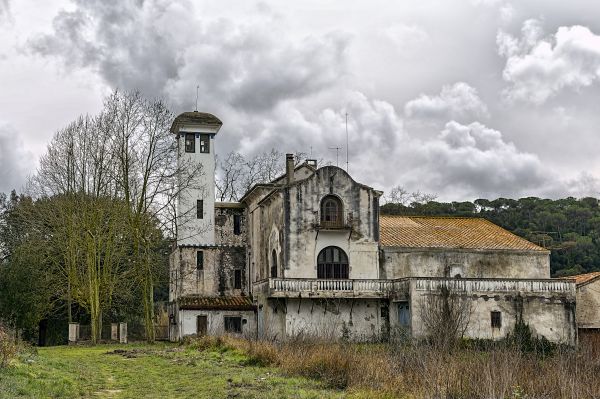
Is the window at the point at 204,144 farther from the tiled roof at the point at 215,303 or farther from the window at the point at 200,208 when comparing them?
the tiled roof at the point at 215,303

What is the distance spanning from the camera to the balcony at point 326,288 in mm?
39812

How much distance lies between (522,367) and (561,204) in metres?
74.5

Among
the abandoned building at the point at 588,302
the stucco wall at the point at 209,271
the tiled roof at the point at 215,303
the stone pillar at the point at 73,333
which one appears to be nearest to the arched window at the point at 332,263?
the tiled roof at the point at 215,303

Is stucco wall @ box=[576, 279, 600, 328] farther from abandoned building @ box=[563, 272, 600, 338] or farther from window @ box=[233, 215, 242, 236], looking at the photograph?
A: window @ box=[233, 215, 242, 236]

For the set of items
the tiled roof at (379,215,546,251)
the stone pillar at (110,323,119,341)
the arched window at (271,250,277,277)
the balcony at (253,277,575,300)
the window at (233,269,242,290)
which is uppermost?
the tiled roof at (379,215,546,251)

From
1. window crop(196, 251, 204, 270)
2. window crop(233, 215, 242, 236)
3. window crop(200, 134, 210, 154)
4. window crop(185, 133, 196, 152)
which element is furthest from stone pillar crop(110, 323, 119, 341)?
window crop(200, 134, 210, 154)

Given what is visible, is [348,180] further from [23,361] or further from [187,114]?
[23,361]

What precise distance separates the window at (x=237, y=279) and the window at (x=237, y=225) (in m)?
2.87

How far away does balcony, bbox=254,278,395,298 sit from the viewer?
39812mm

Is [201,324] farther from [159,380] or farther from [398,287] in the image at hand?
[159,380]

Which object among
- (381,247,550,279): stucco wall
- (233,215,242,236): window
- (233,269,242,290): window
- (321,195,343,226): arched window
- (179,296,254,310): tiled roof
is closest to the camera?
(321,195,343,226): arched window

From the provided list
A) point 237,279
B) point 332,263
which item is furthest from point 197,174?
point 332,263

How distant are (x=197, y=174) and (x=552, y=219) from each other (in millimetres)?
45889

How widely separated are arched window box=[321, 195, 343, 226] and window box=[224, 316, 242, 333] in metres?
9.35
